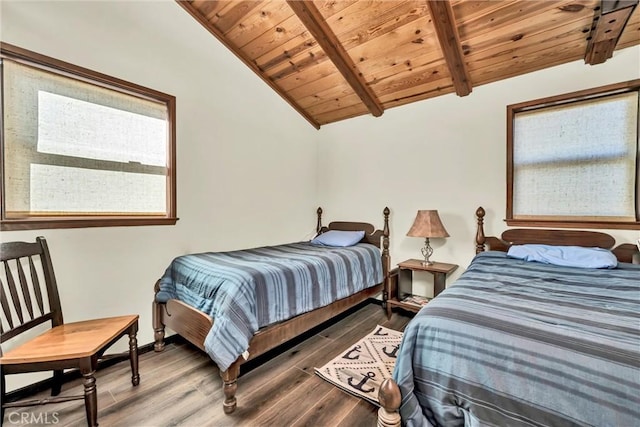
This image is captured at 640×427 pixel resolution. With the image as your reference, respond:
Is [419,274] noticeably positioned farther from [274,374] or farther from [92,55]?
[92,55]

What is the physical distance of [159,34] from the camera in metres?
2.39

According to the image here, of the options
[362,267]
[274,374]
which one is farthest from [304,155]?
[274,374]

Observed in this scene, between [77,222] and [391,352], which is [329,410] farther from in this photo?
[77,222]

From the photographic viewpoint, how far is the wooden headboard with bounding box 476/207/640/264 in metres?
2.20

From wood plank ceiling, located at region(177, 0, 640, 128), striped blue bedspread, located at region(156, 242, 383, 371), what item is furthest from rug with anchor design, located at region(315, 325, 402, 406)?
wood plank ceiling, located at region(177, 0, 640, 128)

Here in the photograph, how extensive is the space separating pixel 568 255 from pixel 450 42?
1955 millimetres

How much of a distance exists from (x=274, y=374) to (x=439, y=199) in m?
2.39

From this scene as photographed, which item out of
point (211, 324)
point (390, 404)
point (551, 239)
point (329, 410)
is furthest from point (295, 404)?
point (551, 239)

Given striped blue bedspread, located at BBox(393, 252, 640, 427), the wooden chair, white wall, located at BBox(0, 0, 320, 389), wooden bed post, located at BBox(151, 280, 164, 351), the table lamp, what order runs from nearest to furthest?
striped blue bedspread, located at BBox(393, 252, 640, 427), the wooden chair, white wall, located at BBox(0, 0, 320, 389), wooden bed post, located at BBox(151, 280, 164, 351), the table lamp

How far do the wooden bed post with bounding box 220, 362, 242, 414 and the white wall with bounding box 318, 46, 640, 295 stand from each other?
231 cm

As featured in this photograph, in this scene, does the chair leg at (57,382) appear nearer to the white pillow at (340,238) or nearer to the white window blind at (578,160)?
the white pillow at (340,238)

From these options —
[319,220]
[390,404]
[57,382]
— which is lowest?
[57,382]

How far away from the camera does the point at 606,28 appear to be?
198 centimetres

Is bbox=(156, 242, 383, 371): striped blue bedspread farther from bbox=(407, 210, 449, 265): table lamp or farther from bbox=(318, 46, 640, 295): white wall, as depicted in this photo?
bbox=(318, 46, 640, 295): white wall
